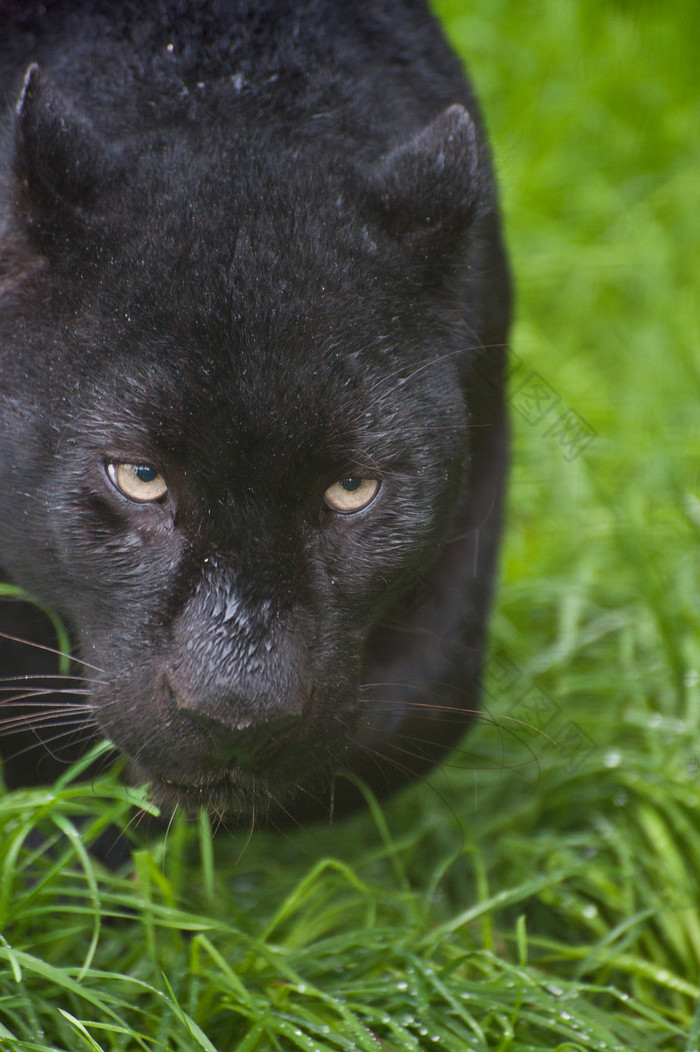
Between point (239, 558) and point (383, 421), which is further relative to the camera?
point (383, 421)

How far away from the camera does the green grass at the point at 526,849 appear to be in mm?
2225

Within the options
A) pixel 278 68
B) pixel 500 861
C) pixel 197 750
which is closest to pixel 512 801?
pixel 500 861

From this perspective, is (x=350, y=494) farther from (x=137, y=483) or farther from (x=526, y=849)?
(x=526, y=849)

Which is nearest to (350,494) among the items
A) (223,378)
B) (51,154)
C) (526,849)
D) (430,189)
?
(223,378)

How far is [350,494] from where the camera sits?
82.3 inches

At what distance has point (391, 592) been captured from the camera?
88.0 inches

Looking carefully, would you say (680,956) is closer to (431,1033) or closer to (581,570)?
(431,1033)

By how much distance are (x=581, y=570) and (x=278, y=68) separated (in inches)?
70.5

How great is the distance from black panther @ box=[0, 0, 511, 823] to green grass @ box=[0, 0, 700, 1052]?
1.12 ft

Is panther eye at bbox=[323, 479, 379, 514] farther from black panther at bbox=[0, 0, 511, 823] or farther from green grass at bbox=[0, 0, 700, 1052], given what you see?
green grass at bbox=[0, 0, 700, 1052]

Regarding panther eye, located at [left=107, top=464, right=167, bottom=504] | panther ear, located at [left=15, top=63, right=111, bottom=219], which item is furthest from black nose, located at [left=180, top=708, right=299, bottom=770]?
panther ear, located at [left=15, top=63, right=111, bottom=219]

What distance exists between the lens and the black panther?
194 cm

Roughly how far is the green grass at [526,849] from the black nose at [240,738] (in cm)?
42

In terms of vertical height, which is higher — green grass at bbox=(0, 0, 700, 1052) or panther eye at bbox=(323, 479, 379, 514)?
panther eye at bbox=(323, 479, 379, 514)
